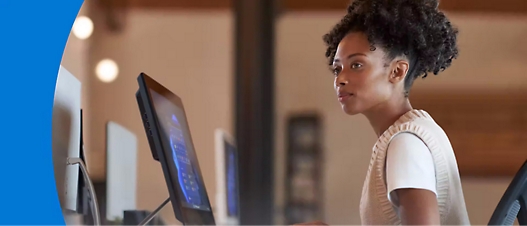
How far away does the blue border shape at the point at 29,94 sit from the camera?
1.03 metres

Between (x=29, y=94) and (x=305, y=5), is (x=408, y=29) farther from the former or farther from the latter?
(x=29, y=94)

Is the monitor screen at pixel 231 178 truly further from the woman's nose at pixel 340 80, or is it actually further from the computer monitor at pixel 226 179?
the woman's nose at pixel 340 80

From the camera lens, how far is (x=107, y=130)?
1.13 meters

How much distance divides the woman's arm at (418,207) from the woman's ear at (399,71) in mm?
178

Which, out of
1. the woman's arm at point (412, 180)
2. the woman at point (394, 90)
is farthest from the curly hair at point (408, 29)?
the woman's arm at point (412, 180)

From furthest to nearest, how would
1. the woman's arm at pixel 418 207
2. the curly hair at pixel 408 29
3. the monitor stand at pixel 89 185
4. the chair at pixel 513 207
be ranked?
the monitor stand at pixel 89 185 < the chair at pixel 513 207 < the curly hair at pixel 408 29 < the woman's arm at pixel 418 207

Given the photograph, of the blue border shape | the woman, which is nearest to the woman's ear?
→ the woman

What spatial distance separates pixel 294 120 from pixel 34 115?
1.32 ft

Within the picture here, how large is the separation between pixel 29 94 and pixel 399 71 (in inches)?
21.6

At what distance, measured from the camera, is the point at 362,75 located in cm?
92

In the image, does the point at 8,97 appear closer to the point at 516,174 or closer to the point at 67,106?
the point at 67,106

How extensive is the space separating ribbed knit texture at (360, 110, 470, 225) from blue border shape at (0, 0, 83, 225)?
0.46m

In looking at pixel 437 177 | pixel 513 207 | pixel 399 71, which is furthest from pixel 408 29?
pixel 513 207

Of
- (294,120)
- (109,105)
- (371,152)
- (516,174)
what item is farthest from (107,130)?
(516,174)
